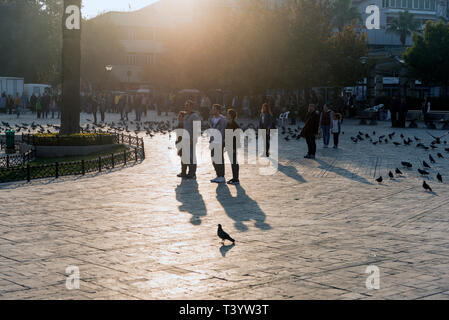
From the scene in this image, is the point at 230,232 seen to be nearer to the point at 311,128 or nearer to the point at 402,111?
the point at 311,128

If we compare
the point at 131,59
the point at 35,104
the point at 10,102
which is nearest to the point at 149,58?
the point at 131,59

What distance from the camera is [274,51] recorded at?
41.5 meters

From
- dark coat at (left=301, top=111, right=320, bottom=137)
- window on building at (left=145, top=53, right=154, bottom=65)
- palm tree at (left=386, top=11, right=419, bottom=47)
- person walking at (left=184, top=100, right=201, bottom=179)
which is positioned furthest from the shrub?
window on building at (left=145, top=53, right=154, bottom=65)

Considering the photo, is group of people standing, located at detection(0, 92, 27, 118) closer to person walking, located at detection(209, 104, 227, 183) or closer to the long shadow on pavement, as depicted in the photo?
the long shadow on pavement

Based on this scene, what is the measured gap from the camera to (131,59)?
306 ft

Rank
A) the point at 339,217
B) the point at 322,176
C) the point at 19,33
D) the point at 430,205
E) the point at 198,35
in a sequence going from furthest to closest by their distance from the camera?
1. the point at 19,33
2. the point at 198,35
3. the point at 322,176
4. the point at 430,205
5. the point at 339,217

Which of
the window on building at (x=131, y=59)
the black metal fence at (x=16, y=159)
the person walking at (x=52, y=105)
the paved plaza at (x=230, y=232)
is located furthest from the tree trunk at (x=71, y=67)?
the window on building at (x=131, y=59)

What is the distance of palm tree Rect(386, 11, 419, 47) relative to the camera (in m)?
73.1

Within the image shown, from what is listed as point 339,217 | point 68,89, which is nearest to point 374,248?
point 339,217

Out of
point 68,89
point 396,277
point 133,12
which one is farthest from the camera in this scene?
point 133,12

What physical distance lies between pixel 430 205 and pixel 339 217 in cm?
178

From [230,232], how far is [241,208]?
182cm

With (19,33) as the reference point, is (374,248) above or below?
below

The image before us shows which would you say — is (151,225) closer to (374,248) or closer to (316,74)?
(374,248)
